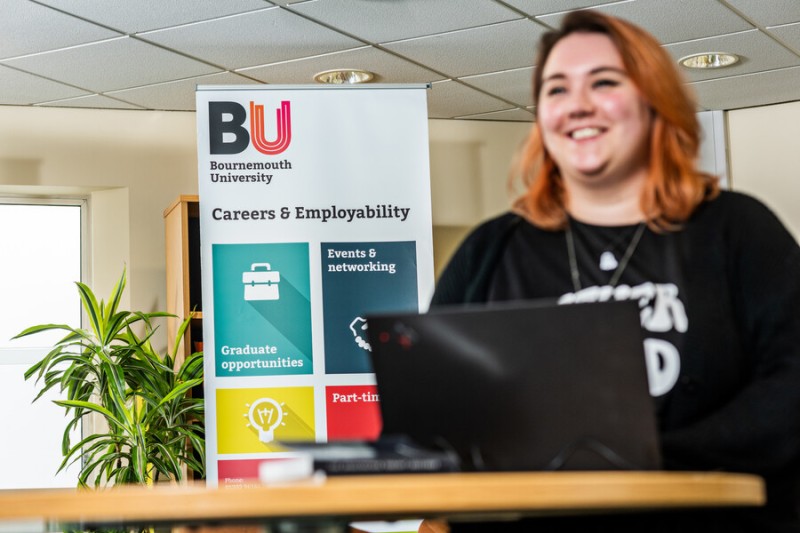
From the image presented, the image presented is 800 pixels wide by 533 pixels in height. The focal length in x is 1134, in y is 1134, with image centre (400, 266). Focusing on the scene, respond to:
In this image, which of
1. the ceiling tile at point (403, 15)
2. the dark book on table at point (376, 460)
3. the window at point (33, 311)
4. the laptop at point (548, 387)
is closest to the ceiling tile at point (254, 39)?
the ceiling tile at point (403, 15)

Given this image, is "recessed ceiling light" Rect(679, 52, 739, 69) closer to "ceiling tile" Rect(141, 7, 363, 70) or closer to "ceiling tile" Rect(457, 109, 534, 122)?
"ceiling tile" Rect(457, 109, 534, 122)

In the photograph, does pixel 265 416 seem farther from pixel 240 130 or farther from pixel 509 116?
pixel 509 116

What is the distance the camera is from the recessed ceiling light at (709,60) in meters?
5.59

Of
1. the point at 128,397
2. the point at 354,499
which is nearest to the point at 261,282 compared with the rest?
the point at 128,397

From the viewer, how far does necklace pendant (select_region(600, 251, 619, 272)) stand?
1.56 meters

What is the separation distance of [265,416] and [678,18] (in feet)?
8.14

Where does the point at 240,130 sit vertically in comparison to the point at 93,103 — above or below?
below

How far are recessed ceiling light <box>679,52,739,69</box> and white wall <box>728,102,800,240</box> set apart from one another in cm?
109

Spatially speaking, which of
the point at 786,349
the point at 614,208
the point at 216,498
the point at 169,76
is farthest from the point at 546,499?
the point at 169,76

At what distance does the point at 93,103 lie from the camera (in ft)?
19.8

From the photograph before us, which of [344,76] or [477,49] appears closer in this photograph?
[477,49]

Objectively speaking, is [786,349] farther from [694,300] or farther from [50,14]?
[50,14]

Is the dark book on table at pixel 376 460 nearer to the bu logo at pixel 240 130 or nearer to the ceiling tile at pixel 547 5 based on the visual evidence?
the bu logo at pixel 240 130

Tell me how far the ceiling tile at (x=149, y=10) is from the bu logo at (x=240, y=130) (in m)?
0.38
